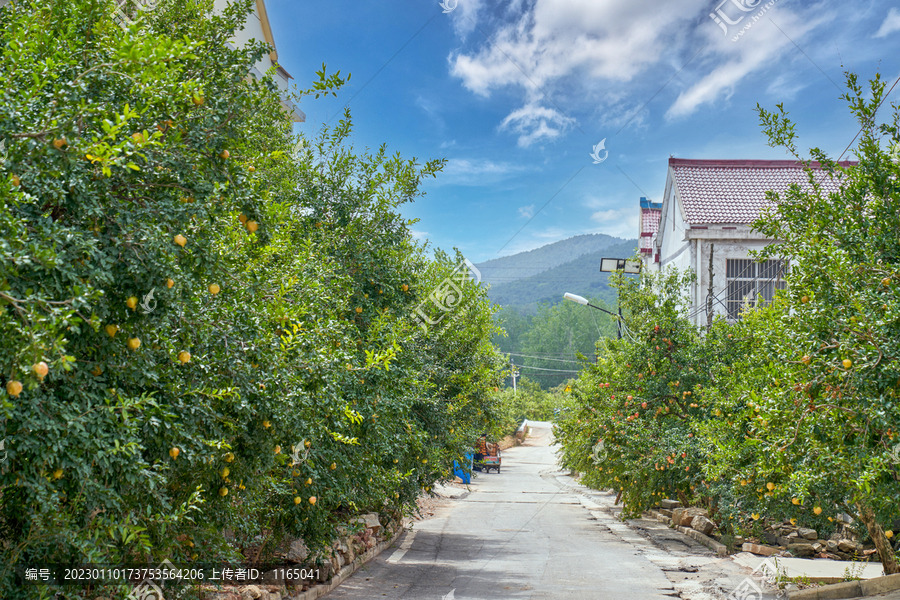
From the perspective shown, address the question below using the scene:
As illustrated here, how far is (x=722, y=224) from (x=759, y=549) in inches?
393

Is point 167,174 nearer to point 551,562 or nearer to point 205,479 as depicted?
point 205,479

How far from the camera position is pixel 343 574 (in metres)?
10.5

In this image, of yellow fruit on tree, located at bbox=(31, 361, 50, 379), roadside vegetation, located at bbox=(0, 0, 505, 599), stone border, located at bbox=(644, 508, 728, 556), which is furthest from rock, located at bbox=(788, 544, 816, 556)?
yellow fruit on tree, located at bbox=(31, 361, 50, 379)

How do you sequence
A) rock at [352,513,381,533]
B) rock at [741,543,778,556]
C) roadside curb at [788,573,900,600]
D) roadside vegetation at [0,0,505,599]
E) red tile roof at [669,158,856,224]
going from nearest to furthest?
1. roadside vegetation at [0,0,505,599]
2. roadside curb at [788,573,900,600]
3. rock at [741,543,778,556]
4. rock at [352,513,381,533]
5. red tile roof at [669,158,856,224]

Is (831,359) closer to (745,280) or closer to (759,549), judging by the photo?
(759,549)

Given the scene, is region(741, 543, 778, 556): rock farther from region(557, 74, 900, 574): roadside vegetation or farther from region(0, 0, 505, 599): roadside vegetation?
region(0, 0, 505, 599): roadside vegetation

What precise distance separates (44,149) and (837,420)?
6.49 meters

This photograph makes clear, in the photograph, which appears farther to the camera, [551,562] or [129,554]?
[551,562]

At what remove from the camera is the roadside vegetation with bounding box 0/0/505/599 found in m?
3.28

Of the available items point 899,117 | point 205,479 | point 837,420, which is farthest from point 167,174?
point 899,117

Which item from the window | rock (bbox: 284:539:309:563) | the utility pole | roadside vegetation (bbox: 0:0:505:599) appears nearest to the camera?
roadside vegetation (bbox: 0:0:505:599)

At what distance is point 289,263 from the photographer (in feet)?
22.2

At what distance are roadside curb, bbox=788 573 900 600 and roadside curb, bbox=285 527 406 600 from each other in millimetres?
6502

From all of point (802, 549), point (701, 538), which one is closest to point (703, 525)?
point (701, 538)
